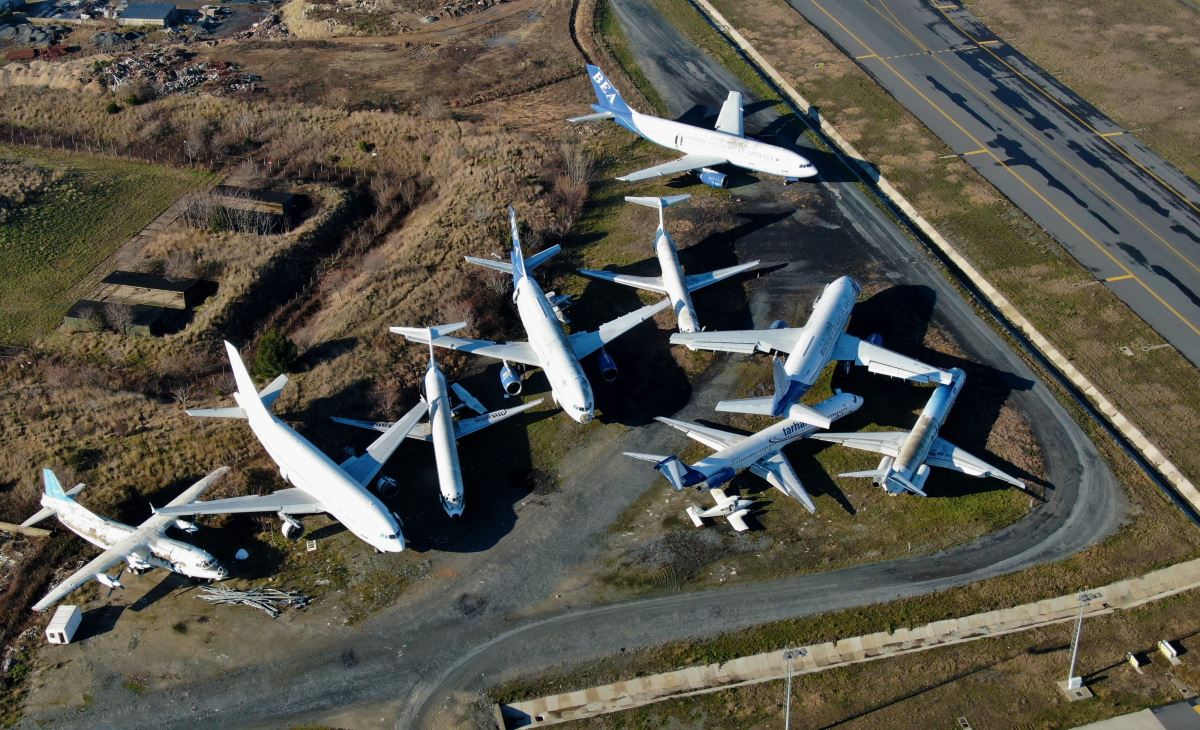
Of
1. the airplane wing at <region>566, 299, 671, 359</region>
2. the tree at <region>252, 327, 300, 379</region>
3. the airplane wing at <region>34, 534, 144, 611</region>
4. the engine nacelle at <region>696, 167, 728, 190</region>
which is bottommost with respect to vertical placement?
the airplane wing at <region>34, 534, 144, 611</region>

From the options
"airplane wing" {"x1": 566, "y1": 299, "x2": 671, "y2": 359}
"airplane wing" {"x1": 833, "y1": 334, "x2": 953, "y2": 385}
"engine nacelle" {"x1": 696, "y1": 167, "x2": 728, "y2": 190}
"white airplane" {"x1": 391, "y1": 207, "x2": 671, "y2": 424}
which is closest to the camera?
"white airplane" {"x1": 391, "y1": 207, "x2": 671, "y2": 424}

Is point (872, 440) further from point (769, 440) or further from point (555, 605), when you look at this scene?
point (555, 605)

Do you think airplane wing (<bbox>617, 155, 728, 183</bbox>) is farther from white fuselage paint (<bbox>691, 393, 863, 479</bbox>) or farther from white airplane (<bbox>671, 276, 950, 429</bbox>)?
white fuselage paint (<bbox>691, 393, 863, 479</bbox>)

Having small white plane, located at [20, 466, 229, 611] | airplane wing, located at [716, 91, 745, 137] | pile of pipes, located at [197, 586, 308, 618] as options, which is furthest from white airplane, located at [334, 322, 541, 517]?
airplane wing, located at [716, 91, 745, 137]

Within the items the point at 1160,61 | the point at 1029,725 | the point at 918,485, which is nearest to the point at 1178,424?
the point at 918,485

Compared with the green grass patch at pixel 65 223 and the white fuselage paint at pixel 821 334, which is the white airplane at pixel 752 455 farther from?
the green grass patch at pixel 65 223

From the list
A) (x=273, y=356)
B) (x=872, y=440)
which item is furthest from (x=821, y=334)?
(x=273, y=356)
